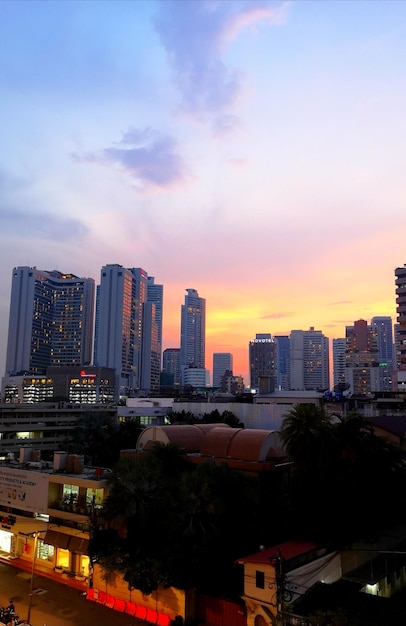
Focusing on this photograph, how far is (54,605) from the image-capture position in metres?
30.2

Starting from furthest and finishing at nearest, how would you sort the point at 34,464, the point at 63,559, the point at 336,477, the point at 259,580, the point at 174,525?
the point at 34,464 → the point at 63,559 → the point at 336,477 → the point at 174,525 → the point at 259,580

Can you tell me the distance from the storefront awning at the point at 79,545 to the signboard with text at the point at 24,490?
10.9 feet

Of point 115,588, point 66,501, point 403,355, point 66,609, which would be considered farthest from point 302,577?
point 403,355

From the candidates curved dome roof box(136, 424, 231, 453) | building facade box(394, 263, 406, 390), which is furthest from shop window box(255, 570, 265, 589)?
building facade box(394, 263, 406, 390)

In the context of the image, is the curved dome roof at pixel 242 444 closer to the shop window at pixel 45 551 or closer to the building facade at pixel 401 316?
the shop window at pixel 45 551

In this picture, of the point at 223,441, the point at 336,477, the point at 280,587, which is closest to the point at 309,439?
the point at 336,477

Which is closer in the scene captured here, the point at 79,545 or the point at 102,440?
the point at 79,545

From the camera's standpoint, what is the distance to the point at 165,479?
3111 cm

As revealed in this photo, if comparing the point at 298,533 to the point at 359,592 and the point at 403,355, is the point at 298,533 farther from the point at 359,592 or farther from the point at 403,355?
the point at 403,355

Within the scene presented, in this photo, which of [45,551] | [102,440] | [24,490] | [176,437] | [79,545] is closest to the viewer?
[79,545]

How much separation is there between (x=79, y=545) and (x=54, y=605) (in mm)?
4044

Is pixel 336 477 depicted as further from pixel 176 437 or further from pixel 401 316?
pixel 401 316

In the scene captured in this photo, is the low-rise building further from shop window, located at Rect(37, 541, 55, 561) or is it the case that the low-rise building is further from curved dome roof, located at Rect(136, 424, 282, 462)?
curved dome roof, located at Rect(136, 424, 282, 462)

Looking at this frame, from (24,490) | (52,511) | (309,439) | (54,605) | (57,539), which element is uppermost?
(309,439)
